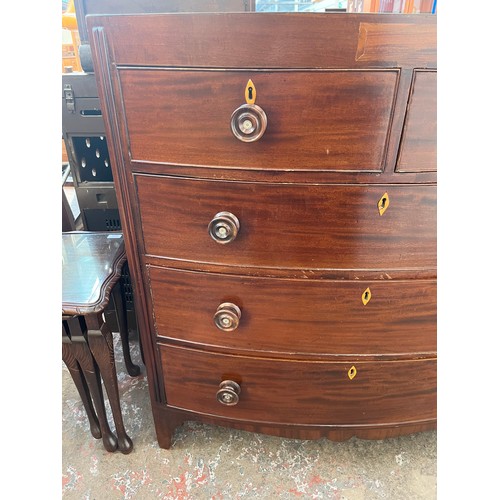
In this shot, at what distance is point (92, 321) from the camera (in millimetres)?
926

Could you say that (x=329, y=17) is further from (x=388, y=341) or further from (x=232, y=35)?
(x=388, y=341)

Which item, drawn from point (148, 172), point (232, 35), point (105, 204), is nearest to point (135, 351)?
point (105, 204)

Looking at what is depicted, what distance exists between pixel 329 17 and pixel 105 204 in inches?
37.7

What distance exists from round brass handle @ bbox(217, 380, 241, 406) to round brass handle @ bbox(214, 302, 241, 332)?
19 cm

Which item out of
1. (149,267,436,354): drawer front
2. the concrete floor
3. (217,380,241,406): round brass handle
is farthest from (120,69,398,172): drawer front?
the concrete floor

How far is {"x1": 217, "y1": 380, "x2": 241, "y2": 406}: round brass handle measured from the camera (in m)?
0.92

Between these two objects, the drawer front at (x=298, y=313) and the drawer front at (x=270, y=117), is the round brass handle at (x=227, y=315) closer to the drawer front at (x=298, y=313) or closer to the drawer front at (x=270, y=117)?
the drawer front at (x=298, y=313)

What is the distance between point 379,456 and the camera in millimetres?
1124

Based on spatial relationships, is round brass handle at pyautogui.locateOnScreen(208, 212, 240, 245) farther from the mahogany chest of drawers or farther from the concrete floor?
the concrete floor

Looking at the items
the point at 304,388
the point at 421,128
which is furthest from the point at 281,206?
the point at 304,388

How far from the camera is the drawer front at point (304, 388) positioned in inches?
35.5

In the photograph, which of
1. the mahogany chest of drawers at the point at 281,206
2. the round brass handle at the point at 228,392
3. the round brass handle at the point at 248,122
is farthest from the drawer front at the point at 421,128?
the round brass handle at the point at 228,392

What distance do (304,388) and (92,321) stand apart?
0.53m

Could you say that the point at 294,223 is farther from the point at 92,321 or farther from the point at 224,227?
the point at 92,321
